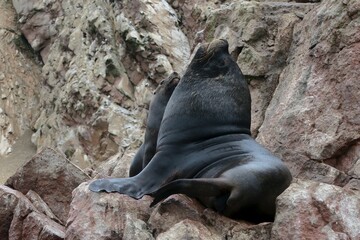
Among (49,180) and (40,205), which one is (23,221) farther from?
(49,180)

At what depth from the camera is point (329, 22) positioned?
6367 mm

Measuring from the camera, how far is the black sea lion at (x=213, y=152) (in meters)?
3.88

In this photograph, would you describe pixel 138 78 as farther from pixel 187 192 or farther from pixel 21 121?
pixel 187 192

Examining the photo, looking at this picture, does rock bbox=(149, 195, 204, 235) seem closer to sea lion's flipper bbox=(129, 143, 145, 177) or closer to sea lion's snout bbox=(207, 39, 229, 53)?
sea lion's flipper bbox=(129, 143, 145, 177)

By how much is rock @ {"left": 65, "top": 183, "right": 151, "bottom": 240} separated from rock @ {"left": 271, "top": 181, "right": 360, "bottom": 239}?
2.43 feet

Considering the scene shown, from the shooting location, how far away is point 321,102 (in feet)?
19.3

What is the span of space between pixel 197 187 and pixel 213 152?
409 millimetres

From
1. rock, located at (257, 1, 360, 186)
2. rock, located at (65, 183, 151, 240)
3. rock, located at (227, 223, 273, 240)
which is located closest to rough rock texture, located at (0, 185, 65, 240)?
rock, located at (65, 183, 151, 240)


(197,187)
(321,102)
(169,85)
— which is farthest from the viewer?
(321,102)

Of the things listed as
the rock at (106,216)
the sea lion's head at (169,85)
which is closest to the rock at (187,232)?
the rock at (106,216)

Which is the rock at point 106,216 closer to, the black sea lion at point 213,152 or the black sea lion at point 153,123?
the black sea lion at point 213,152

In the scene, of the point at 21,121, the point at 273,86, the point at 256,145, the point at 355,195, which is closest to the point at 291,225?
the point at 355,195

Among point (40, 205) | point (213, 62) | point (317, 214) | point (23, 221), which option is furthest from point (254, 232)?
point (40, 205)

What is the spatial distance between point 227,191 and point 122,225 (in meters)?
0.60
